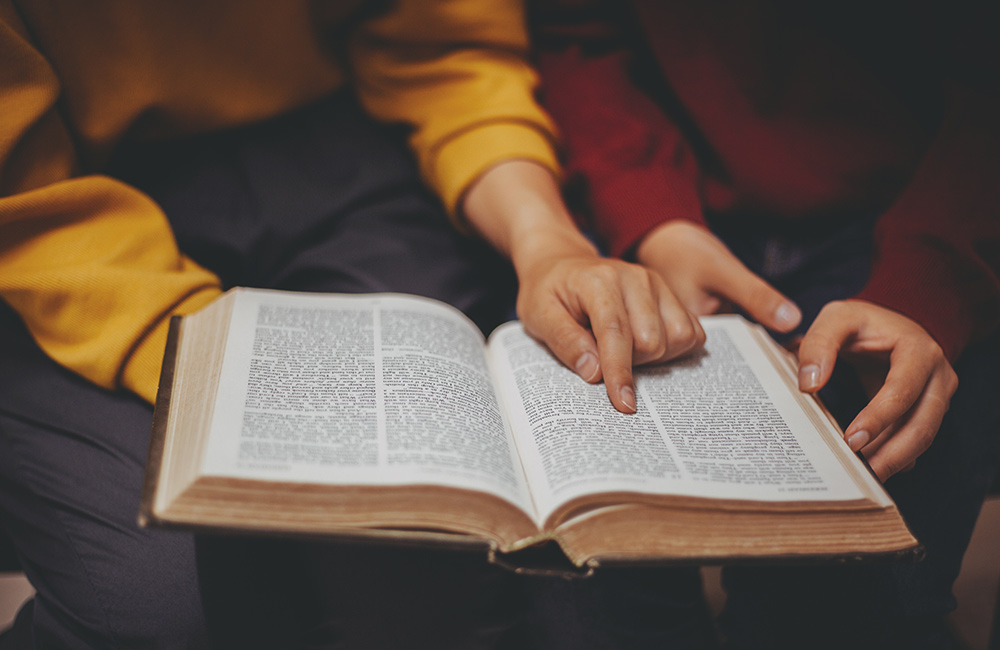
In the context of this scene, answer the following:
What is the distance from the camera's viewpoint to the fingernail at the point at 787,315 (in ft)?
1.84

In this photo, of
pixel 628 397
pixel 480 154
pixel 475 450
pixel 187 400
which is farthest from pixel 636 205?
pixel 187 400

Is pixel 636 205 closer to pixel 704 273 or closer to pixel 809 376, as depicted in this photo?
pixel 704 273

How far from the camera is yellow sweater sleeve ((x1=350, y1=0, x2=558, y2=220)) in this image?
29.0 inches

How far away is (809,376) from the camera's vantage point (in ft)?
1.68

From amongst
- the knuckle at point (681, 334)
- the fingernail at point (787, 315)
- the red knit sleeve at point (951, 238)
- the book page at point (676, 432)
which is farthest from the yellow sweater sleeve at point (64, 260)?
the red knit sleeve at point (951, 238)

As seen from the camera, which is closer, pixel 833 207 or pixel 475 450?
pixel 475 450

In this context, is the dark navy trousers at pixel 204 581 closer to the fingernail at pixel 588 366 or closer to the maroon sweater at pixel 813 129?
the fingernail at pixel 588 366

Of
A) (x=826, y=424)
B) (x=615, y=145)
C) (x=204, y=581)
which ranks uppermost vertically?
(x=615, y=145)

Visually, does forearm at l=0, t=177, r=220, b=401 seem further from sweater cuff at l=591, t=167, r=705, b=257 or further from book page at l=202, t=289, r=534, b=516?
sweater cuff at l=591, t=167, r=705, b=257

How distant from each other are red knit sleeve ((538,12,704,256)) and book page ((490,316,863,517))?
20cm

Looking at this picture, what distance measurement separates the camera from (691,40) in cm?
74

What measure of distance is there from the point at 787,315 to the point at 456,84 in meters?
0.50

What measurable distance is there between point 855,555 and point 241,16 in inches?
31.2

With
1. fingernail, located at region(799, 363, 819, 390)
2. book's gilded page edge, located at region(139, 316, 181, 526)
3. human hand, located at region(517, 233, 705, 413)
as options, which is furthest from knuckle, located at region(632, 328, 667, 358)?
book's gilded page edge, located at region(139, 316, 181, 526)
